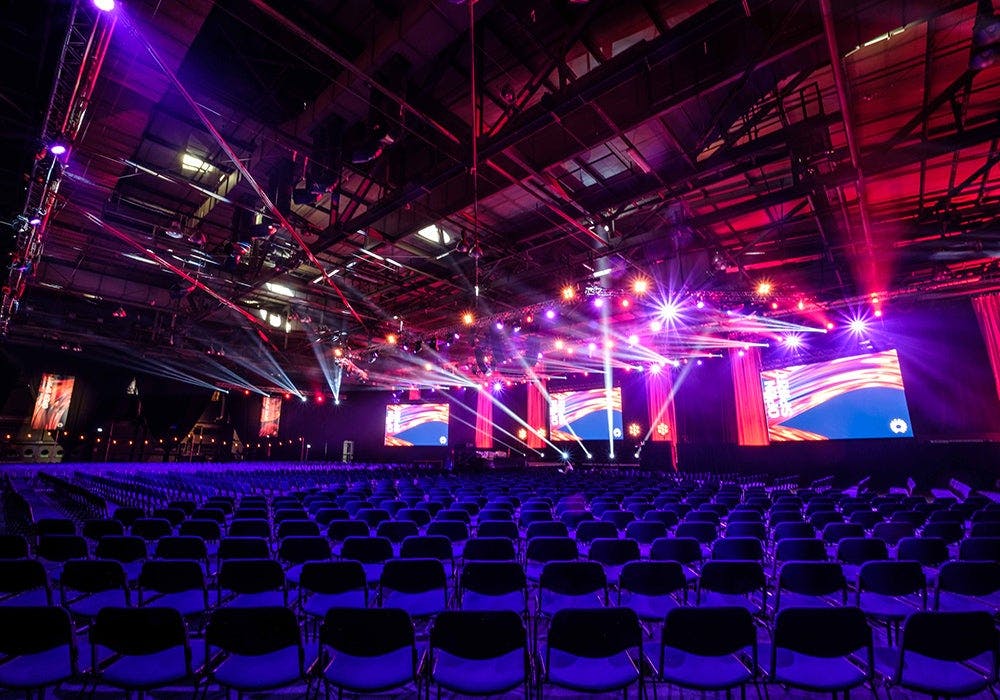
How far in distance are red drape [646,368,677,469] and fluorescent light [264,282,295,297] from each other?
52.2 feet

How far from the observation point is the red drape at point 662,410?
2077 centimetres

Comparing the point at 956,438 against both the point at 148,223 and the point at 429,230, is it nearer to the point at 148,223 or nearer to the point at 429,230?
the point at 429,230

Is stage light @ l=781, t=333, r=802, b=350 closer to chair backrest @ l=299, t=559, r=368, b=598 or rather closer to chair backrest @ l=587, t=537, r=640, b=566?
chair backrest @ l=587, t=537, r=640, b=566

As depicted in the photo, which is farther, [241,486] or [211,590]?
[241,486]

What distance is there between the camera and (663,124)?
665 centimetres

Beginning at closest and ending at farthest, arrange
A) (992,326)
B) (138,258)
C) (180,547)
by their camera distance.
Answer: (180,547)
(138,258)
(992,326)

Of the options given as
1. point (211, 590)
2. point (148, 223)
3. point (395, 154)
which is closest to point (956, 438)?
point (395, 154)

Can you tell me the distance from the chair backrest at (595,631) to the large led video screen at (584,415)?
21.1m

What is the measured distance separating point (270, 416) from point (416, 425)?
1035 cm

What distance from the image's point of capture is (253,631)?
2.60m

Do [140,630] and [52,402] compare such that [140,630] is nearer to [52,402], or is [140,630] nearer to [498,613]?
[498,613]

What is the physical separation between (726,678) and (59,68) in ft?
27.6

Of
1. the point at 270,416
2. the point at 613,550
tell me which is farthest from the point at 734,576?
the point at 270,416

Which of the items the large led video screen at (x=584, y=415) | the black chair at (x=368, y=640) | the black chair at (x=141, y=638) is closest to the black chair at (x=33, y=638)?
the black chair at (x=141, y=638)
